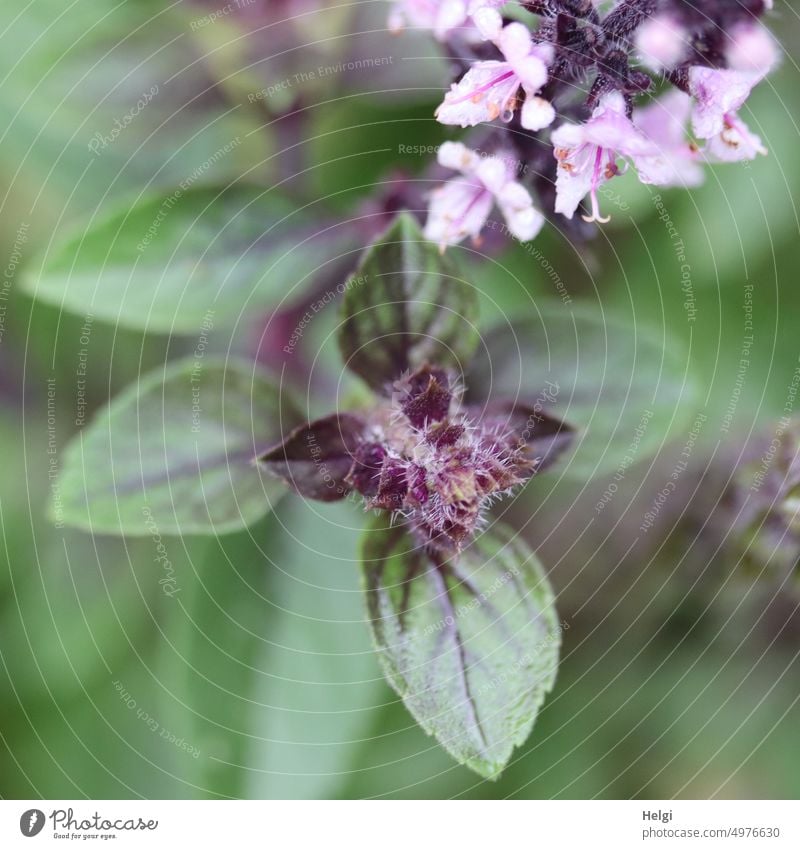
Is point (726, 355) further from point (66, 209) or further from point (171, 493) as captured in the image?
point (66, 209)

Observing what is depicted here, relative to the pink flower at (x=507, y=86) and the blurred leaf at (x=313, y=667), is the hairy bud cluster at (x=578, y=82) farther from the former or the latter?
the blurred leaf at (x=313, y=667)

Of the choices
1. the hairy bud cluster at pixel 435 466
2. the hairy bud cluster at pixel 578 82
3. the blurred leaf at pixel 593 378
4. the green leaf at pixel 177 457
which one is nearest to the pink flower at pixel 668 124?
the hairy bud cluster at pixel 578 82

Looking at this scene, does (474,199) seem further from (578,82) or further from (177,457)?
(177,457)

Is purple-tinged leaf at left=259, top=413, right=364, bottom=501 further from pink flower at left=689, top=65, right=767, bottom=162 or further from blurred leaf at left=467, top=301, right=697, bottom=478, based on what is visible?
pink flower at left=689, top=65, right=767, bottom=162

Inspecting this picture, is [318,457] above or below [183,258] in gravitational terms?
below

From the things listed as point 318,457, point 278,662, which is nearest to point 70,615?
point 278,662
